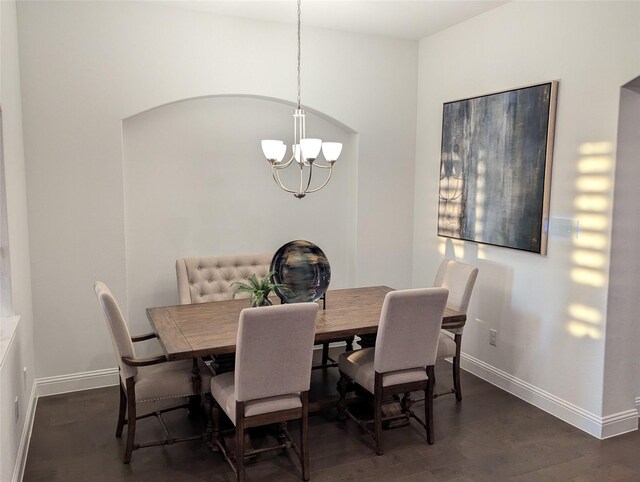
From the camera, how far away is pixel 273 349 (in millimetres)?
2584

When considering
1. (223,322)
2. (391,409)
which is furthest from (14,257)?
(391,409)

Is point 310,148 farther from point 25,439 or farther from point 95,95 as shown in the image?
point 25,439

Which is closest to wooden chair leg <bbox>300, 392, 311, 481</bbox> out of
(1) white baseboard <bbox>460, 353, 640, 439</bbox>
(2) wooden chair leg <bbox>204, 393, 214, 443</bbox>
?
(2) wooden chair leg <bbox>204, 393, 214, 443</bbox>

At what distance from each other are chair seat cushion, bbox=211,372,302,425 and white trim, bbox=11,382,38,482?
1057 millimetres

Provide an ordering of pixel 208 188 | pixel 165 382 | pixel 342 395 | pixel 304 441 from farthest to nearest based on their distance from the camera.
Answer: pixel 208 188
pixel 342 395
pixel 165 382
pixel 304 441

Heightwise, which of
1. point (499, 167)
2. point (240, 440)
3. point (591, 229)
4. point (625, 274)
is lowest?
point (240, 440)

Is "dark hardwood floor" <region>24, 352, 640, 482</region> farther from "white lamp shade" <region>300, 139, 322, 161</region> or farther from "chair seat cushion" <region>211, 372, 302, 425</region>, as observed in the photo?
"white lamp shade" <region>300, 139, 322, 161</region>

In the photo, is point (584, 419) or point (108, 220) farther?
point (108, 220)

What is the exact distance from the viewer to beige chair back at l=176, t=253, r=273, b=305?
3.96 meters

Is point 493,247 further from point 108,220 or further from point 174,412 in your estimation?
point 108,220

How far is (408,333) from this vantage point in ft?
9.82

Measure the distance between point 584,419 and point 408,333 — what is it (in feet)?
4.64

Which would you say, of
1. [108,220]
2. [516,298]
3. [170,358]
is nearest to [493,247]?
[516,298]

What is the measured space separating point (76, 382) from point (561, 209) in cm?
369
